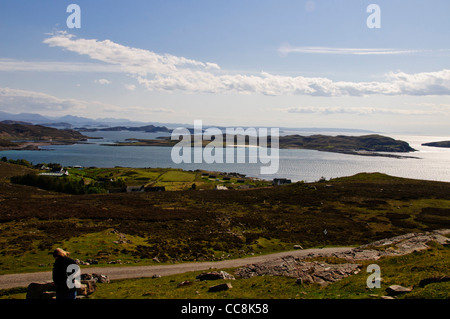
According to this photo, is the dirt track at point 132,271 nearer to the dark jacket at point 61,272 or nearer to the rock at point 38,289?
the rock at point 38,289

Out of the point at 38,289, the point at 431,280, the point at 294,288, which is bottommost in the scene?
the point at 294,288

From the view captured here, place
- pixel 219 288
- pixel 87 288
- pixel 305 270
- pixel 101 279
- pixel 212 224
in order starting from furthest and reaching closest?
pixel 212 224 → pixel 101 279 → pixel 305 270 → pixel 219 288 → pixel 87 288

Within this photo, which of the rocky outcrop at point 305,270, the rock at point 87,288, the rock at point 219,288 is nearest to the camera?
the rock at point 87,288

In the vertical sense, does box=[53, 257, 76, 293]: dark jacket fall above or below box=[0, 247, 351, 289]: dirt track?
above

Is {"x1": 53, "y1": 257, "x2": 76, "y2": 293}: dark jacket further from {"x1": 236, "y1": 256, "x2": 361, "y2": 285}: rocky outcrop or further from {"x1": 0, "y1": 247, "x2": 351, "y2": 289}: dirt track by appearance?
{"x1": 236, "y1": 256, "x2": 361, "y2": 285}: rocky outcrop

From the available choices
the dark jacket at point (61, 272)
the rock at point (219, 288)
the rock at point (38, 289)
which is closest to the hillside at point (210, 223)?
the rock at point (38, 289)

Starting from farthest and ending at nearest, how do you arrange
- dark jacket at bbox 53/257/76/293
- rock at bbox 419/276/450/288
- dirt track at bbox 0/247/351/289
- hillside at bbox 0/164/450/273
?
hillside at bbox 0/164/450/273
dirt track at bbox 0/247/351/289
rock at bbox 419/276/450/288
dark jacket at bbox 53/257/76/293

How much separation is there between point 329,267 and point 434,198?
68.7 meters

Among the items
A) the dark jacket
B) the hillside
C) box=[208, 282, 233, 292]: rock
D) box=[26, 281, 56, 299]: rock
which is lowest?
the hillside

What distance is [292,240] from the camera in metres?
43.2

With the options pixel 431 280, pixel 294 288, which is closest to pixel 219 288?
pixel 294 288

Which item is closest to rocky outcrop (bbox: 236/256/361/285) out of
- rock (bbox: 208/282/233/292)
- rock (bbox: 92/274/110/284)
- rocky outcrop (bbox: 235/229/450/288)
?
rocky outcrop (bbox: 235/229/450/288)

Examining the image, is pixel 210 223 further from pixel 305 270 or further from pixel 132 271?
pixel 305 270
